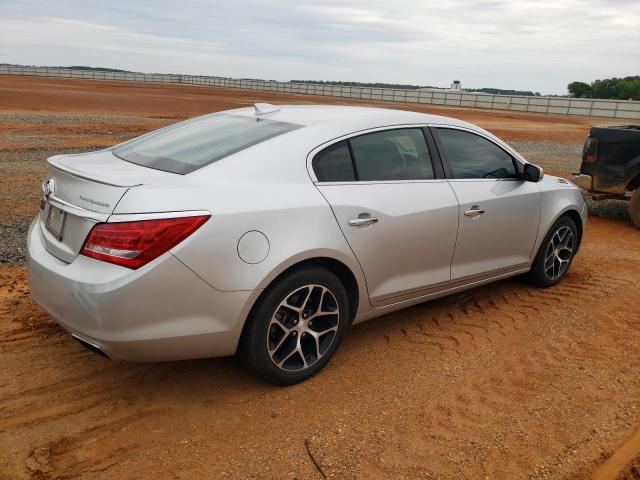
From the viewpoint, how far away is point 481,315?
4805 millimetres

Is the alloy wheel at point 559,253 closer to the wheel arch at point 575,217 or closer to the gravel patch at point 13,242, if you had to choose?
the wheel arch at point 575,217

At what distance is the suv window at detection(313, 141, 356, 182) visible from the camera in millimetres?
3609

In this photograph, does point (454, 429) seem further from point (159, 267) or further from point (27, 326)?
point (27, 326)

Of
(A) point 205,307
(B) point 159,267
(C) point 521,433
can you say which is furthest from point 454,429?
(B) point 159,267

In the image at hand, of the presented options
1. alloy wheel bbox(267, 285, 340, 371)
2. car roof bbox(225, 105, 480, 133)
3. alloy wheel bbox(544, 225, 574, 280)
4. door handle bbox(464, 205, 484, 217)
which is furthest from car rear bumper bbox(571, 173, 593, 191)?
alloy wheel bbox(267, 285, 340, 371)

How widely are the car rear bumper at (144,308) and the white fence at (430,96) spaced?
4435cm

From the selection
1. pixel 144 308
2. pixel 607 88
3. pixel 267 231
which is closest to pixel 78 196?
pixel 144 308

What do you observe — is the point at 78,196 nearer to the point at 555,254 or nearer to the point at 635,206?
the point at 555,254

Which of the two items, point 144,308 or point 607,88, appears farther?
point 607,88

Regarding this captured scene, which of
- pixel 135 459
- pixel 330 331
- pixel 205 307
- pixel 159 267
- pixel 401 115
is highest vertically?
pixel 401 115

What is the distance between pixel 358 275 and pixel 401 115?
133 centimetres

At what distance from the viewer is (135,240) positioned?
2.89 metres

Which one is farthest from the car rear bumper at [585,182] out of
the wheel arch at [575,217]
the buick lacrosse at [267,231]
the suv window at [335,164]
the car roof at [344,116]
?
the suv window at [335,164]

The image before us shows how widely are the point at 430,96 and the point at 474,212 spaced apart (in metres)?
54.0
